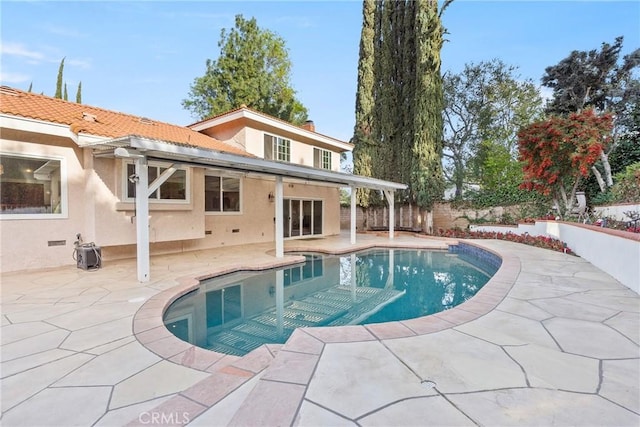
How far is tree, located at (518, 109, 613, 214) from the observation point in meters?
11.5

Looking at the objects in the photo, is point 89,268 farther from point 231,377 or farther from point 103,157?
point 231,377

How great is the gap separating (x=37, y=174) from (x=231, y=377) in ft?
27.4

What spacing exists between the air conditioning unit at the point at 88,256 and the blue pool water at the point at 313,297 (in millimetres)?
3197

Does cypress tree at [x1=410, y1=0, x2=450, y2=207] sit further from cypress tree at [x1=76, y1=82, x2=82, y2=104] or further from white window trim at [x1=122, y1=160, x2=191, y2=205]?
cypress tree at [x1=76, y1=82, x2=82, y2=104]

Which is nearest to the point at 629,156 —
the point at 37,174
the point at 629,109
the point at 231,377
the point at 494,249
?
the point at 629,109

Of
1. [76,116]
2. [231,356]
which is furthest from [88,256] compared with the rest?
[231,356]

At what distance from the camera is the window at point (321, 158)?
16938mm

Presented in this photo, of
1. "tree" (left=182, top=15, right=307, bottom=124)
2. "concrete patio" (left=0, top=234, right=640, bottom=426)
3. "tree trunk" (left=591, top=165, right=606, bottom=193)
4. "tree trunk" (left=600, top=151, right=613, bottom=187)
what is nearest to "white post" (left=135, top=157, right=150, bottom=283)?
"concrete patio" (left=0, top=234, right=640, bottom=426)

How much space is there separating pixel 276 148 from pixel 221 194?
12.7ft

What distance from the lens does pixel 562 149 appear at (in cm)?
1213

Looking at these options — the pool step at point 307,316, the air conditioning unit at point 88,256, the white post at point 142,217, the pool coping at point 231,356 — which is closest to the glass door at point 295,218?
the pool step at point 307,316

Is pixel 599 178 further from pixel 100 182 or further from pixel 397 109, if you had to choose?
pixel 100 182

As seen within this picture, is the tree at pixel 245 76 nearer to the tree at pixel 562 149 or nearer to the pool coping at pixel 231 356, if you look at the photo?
the tree at pixel 562 149

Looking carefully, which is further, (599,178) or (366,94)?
(366,94)
